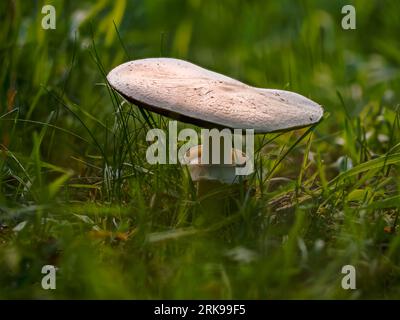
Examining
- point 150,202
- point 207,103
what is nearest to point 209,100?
point 207,103

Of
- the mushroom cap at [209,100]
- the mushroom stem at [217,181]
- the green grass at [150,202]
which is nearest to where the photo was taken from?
the green grass at [150,202]

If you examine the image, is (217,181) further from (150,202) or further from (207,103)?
(207,103)

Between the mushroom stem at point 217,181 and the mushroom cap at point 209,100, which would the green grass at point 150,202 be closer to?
the mushroom stem at point 217,181

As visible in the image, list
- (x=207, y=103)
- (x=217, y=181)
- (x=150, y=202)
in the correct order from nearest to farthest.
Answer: (x=207, y=103)
(x=150, y=202)
(x=217, y=181)

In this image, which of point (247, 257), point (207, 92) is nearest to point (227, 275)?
point (247, 257)

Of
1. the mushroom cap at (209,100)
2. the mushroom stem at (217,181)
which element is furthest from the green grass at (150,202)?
the mushroom cap at (209,100)
